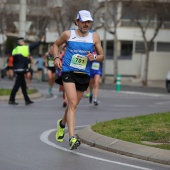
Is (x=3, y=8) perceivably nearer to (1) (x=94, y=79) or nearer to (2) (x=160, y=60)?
(2) (x=160, y=60)

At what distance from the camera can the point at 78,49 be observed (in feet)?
32.8

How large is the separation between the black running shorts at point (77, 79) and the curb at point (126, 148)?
923mm

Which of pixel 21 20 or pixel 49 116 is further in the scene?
pixel 21 20

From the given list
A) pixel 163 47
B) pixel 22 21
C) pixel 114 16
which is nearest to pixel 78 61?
pixel 22 21

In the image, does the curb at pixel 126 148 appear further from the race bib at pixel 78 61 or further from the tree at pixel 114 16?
the tree at pixel 114 16

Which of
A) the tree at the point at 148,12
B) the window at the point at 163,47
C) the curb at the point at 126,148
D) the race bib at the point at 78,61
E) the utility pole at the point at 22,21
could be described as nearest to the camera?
the curb at the point at 126,148

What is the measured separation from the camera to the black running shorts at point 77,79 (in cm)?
999

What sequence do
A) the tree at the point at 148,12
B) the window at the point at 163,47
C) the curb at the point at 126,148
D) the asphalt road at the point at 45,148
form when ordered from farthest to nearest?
the window at the point at 163,47 → the tree at the point at 148,12 → the curb at the point at 126,148 → the asphalt road at the point at 45,148

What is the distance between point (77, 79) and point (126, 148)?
1.33 metres

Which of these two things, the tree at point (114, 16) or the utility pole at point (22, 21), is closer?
the utility pole at point (22, 21)

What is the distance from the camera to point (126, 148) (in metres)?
9.66

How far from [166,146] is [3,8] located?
4538 cm

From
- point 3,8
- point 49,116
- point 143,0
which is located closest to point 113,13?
point 143,0

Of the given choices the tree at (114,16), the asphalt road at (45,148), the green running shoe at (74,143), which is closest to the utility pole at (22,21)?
the asphalt road at (45,148)
